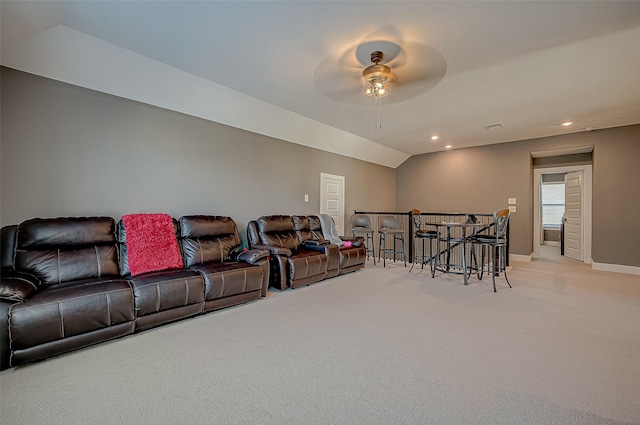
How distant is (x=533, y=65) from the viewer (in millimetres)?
3025

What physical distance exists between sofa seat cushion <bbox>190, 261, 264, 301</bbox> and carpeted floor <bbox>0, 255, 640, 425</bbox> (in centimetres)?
22

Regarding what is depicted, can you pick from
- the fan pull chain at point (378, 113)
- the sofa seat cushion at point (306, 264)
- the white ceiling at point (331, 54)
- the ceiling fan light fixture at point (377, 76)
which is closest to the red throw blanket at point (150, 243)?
the sofa seat cushion at point (306, 264)

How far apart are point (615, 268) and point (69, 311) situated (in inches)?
315

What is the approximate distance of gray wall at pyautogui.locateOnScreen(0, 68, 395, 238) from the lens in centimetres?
268

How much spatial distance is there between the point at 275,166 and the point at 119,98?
2.39 m

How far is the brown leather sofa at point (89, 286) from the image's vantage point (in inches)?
76.0

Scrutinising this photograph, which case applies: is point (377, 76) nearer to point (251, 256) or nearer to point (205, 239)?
point (251, 256)

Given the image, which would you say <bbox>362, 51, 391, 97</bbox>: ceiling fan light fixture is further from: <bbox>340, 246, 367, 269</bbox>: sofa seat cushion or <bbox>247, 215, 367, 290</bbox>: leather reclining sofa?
<bbox>340, 246, 367, 269</bbox>: sofa seat cushion

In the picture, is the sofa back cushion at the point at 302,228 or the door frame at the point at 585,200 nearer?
the sofa back cushion at the point at 302,228

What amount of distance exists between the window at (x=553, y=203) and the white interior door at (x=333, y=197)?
7.39 meters

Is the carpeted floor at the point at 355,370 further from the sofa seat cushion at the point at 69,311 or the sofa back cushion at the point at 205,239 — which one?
the sofa back cushion at the point at 205,239

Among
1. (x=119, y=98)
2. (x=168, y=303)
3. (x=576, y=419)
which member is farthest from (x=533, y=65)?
(x=119, y=98)

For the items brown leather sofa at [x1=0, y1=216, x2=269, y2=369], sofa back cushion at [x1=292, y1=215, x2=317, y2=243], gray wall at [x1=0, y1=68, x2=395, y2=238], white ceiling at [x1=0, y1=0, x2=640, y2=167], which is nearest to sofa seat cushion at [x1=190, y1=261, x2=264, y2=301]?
brown leather sofa at [x1=0, y1=216, x2=269, y2=369]

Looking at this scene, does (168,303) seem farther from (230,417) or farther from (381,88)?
(381,88)
